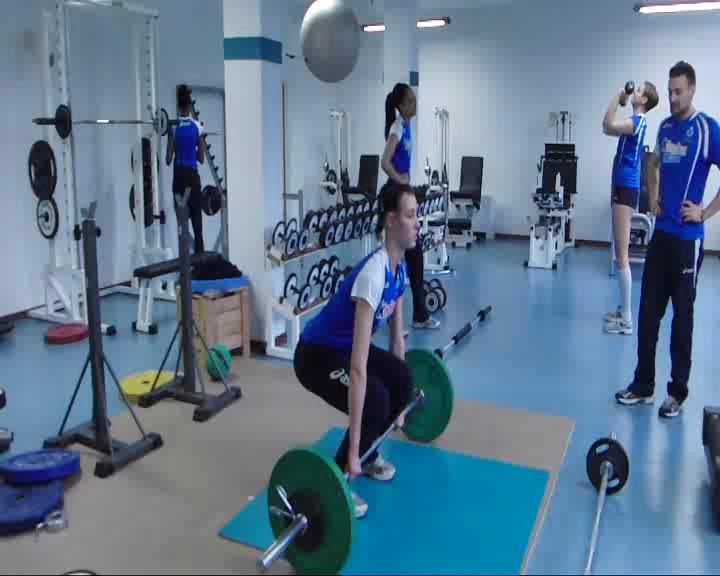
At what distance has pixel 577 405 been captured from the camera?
3.29 metres

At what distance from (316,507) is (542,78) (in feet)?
23.0

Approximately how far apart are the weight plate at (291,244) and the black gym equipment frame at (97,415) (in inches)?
58.5

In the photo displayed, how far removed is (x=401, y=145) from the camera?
422cm

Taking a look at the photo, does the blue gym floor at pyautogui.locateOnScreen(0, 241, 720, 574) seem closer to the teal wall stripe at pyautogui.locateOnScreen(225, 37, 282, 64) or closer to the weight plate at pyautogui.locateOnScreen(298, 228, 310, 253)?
the weight plate at pyautogui.locateOnScreen(298, 228, 310, 253)

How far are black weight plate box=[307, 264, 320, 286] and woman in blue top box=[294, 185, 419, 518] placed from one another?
1831 mm

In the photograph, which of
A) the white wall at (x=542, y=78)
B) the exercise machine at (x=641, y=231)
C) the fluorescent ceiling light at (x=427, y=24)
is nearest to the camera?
the exercise machine at (x=641, y=231)

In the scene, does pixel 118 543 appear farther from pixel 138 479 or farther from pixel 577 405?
pixel 577 405

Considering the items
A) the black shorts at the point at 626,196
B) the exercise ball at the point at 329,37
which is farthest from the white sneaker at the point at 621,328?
the exercise ball at the point at 329,37

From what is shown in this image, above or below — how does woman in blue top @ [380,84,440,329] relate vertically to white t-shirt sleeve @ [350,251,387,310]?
above

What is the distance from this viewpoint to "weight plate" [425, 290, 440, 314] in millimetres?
4906

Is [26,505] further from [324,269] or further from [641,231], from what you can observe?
[641,231]

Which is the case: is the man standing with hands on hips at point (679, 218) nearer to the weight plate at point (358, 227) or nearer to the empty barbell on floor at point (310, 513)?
the empty barbell on floor at point (310, 513)

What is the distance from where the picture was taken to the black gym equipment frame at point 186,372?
10.1 feet

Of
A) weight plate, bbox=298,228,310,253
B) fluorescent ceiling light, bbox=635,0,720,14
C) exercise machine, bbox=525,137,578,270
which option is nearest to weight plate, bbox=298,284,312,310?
weight plate, bbox=298,228,310,253
